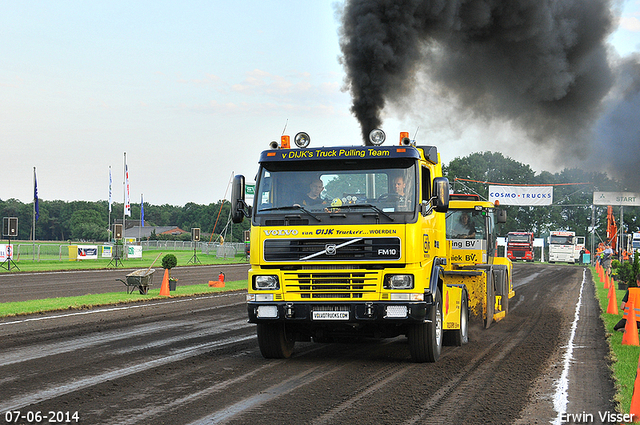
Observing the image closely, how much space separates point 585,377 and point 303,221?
4343 mm

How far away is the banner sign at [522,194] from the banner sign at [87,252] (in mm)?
37458

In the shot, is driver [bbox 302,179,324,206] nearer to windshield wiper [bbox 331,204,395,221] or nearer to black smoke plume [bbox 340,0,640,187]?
windshield wiper [bbox 331,204,395,221]

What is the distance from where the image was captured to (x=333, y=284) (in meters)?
8.90

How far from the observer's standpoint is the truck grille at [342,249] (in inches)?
345

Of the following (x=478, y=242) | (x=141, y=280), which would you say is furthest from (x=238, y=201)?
(x=141, y=280)

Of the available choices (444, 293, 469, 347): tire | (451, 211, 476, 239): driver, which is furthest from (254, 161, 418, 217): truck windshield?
(451, 211, 476, 239): driver

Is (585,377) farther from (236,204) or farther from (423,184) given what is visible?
(236,204)

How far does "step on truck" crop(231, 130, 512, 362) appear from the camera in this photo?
8805 mm

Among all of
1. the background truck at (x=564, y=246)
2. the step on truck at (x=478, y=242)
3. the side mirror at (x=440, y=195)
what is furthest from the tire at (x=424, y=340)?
the background truck at (x=564, y=246)

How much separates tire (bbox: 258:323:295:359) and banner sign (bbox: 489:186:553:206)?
187ft

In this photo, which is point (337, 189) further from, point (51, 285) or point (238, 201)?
point (51, 285)

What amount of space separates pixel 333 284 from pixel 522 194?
60.2 meters

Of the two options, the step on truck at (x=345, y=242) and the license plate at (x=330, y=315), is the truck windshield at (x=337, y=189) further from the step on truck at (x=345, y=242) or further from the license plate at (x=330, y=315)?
the license plate at (x=330, y=315)

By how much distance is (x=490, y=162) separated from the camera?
110000 millimetres
